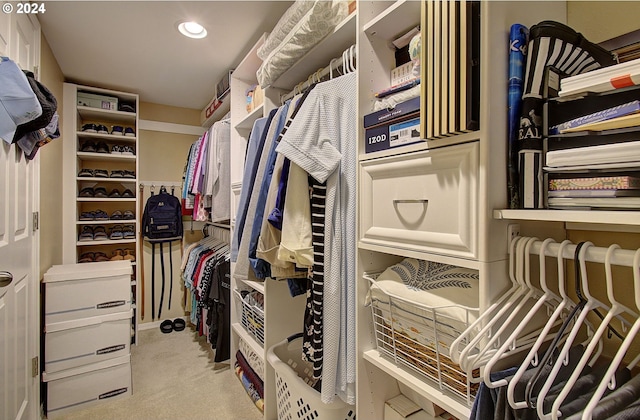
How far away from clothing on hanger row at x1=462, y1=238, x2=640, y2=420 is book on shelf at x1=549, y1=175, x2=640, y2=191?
0.36ft

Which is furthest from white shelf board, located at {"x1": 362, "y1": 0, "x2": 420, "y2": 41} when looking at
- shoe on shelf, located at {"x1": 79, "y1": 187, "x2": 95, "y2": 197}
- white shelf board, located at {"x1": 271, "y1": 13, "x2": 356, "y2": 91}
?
Answer: shoe on shelf, located at {"x1": 79, "y1": 187, "x2": 95, "y2": 197}

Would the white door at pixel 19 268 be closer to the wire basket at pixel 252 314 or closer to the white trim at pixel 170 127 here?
the wire basket at pixel 252 314

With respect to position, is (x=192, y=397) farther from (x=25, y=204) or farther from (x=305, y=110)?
(x=305, y=110)

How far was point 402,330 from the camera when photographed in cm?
92

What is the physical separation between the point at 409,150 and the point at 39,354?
2.55 m

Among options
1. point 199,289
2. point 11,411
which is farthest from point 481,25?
point 199,289

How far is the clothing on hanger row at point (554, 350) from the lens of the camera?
533mm

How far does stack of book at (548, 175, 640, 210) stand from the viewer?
554 millimetres

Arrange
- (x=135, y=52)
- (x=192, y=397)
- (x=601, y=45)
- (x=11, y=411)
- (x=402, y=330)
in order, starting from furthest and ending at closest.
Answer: (x=135, y=52), (x=192, y=397), (x=11, y=411), (x=402, y=330), (x=601, y=45)

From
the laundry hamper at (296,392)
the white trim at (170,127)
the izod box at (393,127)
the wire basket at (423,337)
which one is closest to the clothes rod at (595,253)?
the wire basket at (423,337)

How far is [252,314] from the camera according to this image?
203cm

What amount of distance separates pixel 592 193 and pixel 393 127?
0.51 metres

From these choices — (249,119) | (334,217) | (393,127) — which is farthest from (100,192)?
(393,127)

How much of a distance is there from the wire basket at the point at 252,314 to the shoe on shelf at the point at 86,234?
162cm
